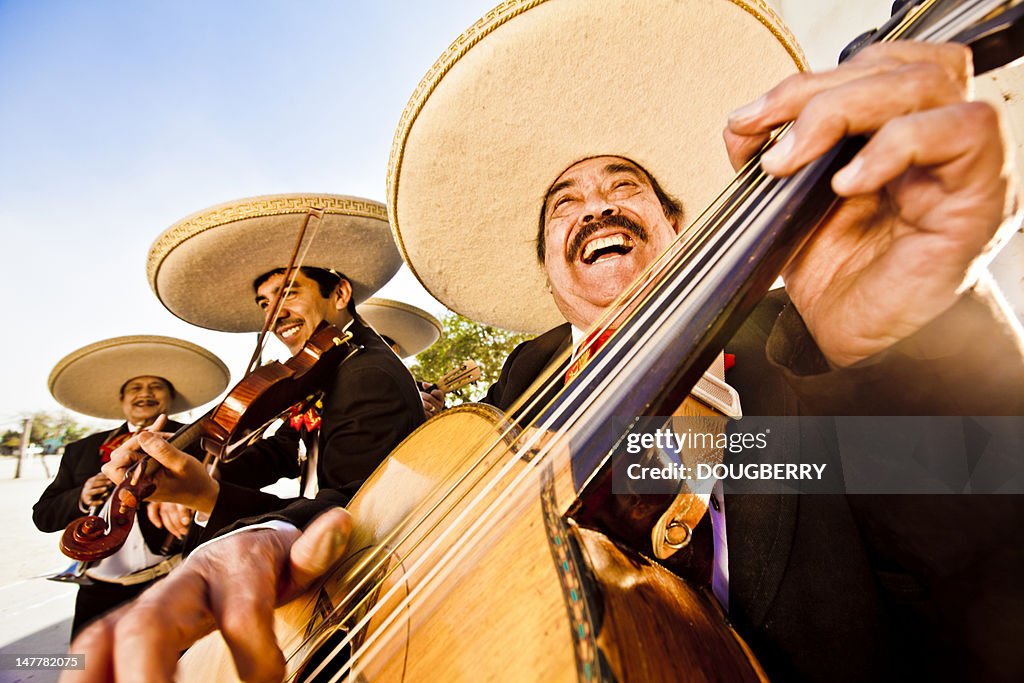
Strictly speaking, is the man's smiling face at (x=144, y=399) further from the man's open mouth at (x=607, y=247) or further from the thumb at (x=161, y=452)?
the man's open mouth at (x=607, y=247)

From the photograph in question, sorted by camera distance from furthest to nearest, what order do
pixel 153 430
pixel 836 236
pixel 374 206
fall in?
pixel 374 206 → pixel 153 430 → pixel 836 236

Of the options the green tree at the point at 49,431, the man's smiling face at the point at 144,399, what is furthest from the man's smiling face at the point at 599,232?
the green tree at the point at 49,431

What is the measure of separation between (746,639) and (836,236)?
66cm

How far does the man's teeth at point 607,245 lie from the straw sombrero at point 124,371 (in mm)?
3811

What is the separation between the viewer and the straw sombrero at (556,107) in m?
1.22

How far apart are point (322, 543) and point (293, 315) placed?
2124mm

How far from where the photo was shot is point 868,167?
18.1 inches

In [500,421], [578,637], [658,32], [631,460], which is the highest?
[658,32]

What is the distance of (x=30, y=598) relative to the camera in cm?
486

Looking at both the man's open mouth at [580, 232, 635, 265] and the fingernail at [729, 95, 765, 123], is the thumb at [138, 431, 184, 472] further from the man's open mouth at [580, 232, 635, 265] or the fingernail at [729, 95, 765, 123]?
the fingernail at [729, 95, 765, 123]

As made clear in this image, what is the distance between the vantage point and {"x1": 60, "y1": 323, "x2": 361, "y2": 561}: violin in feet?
5.57

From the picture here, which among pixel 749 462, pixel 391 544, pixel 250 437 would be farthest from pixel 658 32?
pixel 250 437

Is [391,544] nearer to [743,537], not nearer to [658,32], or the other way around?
[743,537]

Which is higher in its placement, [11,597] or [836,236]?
[11,597]
